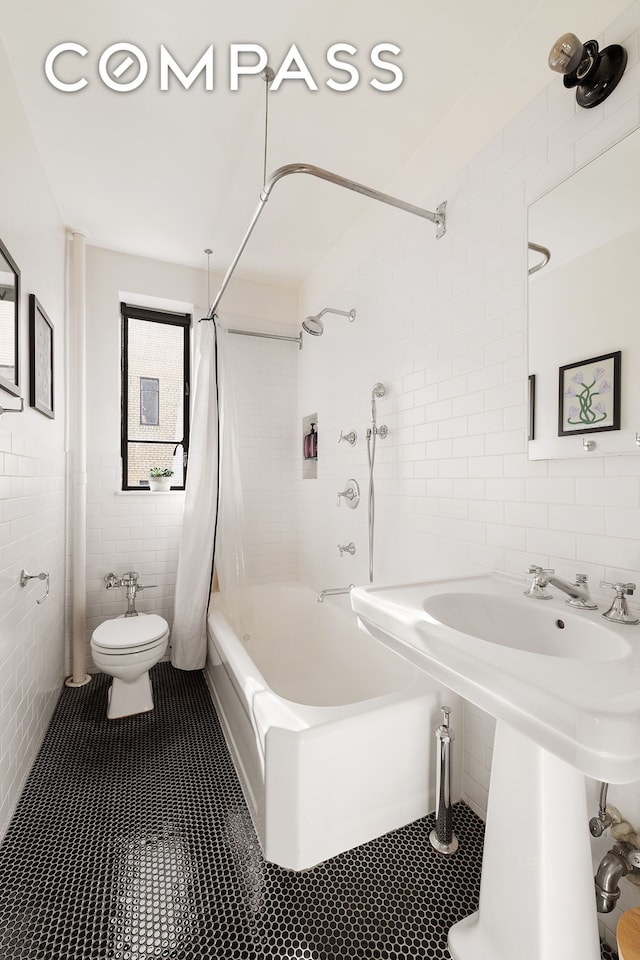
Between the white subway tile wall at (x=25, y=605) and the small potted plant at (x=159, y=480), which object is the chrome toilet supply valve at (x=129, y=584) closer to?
the white subway tile wall at (x=25, y=605)

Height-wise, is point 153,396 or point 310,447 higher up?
point 153,396

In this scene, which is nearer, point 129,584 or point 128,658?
point 128,658

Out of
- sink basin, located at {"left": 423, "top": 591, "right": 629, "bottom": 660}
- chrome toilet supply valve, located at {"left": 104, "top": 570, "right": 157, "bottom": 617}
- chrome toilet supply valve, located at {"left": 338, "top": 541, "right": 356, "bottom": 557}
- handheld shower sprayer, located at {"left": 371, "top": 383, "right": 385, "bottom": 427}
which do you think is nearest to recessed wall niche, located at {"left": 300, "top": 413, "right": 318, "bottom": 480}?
chrome toilet supply valve, located at {"left": 338, "top": 541, "right": 356, "bottom": 557}

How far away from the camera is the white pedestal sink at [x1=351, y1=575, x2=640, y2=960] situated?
666 mm

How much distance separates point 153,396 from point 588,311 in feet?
8.66

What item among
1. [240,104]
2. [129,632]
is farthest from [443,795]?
[240,104]

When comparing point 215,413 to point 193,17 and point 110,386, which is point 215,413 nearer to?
point 110,386

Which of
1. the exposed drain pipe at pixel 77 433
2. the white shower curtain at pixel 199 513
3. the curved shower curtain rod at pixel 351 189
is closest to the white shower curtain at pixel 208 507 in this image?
the white shower curtain at pixel 199 513

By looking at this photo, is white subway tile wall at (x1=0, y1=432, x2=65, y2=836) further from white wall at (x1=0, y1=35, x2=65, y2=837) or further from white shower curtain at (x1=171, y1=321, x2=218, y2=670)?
white shower curtain at (x1=171, y1=321, x2=218, y2=670)

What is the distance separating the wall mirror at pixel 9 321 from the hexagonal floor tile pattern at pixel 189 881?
1521 millimetres

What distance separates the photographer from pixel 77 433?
101 inches

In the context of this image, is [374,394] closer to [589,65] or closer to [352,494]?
[352,494]

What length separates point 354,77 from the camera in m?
1.60

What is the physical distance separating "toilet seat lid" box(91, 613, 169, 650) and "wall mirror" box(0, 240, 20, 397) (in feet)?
4.20
